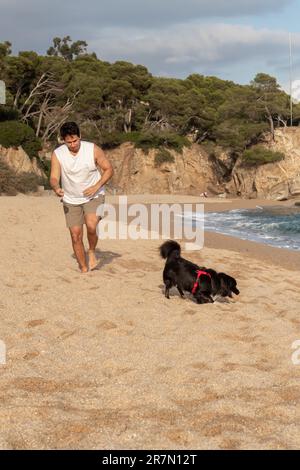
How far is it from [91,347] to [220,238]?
8.97 metres

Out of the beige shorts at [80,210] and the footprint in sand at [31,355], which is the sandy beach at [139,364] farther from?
the beige shorts at [80,210]

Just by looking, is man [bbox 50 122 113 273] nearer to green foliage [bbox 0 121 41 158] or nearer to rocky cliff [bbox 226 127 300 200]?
green foliage [bbox 0 121 41 158]

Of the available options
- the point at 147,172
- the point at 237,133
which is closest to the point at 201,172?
the point at 237,133

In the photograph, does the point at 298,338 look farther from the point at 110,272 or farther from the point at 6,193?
the point at 6,193

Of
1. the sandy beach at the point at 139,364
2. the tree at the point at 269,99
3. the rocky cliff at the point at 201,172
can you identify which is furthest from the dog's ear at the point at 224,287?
the tree at the point at 269,99

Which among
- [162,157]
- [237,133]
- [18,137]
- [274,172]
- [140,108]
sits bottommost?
[274,172]

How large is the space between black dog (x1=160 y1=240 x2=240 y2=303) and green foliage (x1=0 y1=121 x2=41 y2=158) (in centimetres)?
2741

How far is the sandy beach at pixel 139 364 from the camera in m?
2.12

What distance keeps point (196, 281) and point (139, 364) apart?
1.96 metres

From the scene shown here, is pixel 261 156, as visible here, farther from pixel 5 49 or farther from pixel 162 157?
pixel 5 49

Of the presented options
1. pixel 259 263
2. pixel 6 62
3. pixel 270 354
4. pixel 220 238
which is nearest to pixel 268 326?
pixel 270 354

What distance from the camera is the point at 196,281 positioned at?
16.1 ft

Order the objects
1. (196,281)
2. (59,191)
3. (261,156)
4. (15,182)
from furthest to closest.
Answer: (261,156)
(15,182)
(59,191)
(196,281)

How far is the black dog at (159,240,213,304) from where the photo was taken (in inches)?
193
